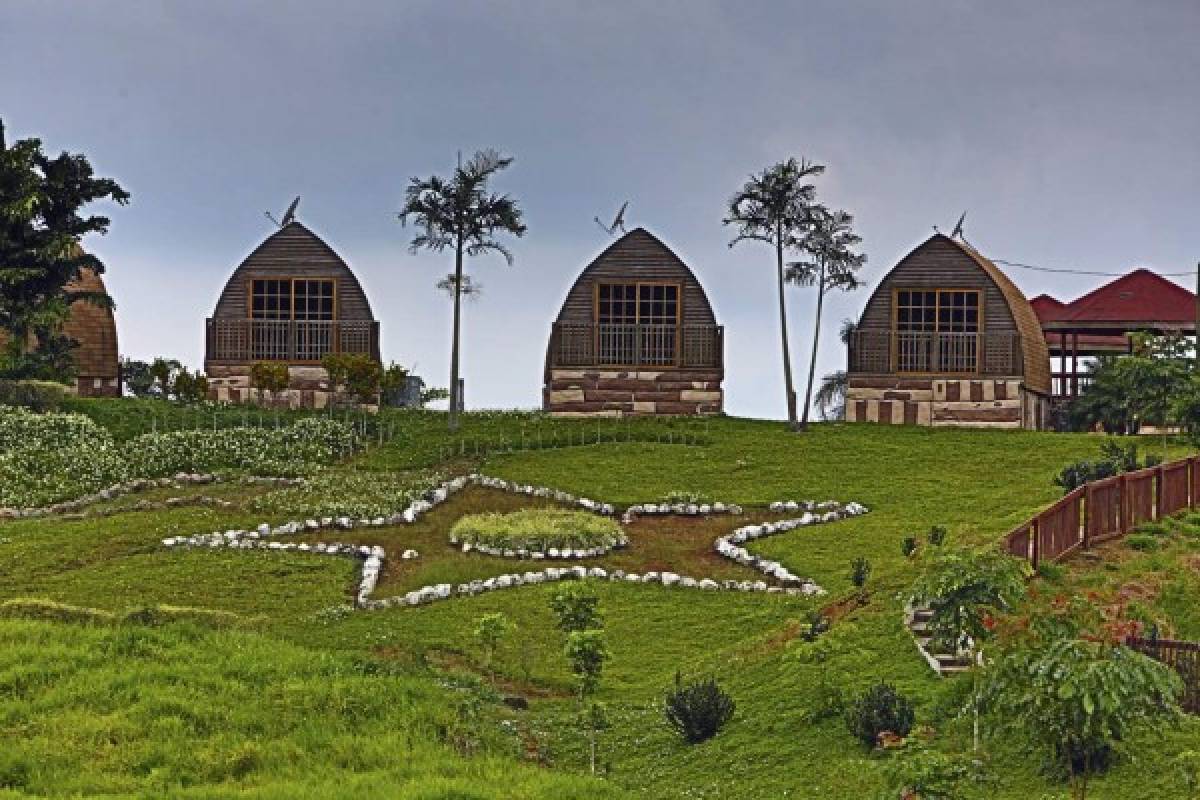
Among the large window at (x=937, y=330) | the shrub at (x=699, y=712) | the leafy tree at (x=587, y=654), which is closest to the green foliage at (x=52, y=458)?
the leafy tree at (x=587, y=654)

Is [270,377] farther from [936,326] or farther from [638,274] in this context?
[936,326]

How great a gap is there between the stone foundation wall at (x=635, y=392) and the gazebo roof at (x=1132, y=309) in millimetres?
14458

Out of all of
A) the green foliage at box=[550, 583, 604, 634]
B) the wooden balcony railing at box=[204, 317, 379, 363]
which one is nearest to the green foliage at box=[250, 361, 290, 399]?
the wooden balcony railing at box=[204, 317, 379, 363]

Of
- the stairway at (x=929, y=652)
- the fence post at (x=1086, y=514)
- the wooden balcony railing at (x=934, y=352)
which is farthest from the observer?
the wooden balcony railing at (x=934, y=352)

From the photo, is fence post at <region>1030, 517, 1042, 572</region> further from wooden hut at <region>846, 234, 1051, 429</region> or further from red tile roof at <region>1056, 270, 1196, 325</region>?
red tile roof at <region>1056, 270, 1196, 325</region>

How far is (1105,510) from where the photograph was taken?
79.9 feet

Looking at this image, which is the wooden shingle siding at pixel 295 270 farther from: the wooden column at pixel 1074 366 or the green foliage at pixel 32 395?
the wooden column at pixel 1074 366

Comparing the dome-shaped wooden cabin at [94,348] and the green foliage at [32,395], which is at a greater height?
the dome-shaped wooden cabin at [94,348]

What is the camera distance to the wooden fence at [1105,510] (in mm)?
22109

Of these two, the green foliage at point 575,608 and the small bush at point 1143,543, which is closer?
the green foliage at point 575,608

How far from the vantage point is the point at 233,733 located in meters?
17.6

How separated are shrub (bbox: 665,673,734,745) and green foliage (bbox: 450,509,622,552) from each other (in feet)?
40.0

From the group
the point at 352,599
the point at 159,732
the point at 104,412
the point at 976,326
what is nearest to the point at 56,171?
the point at 104,412

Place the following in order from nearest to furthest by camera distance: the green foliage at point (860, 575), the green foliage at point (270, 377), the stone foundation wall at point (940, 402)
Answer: the green foliage at point (860, 575) → the green foliage at point (270, 377) → the stone foundation wall at point (940, 402)
